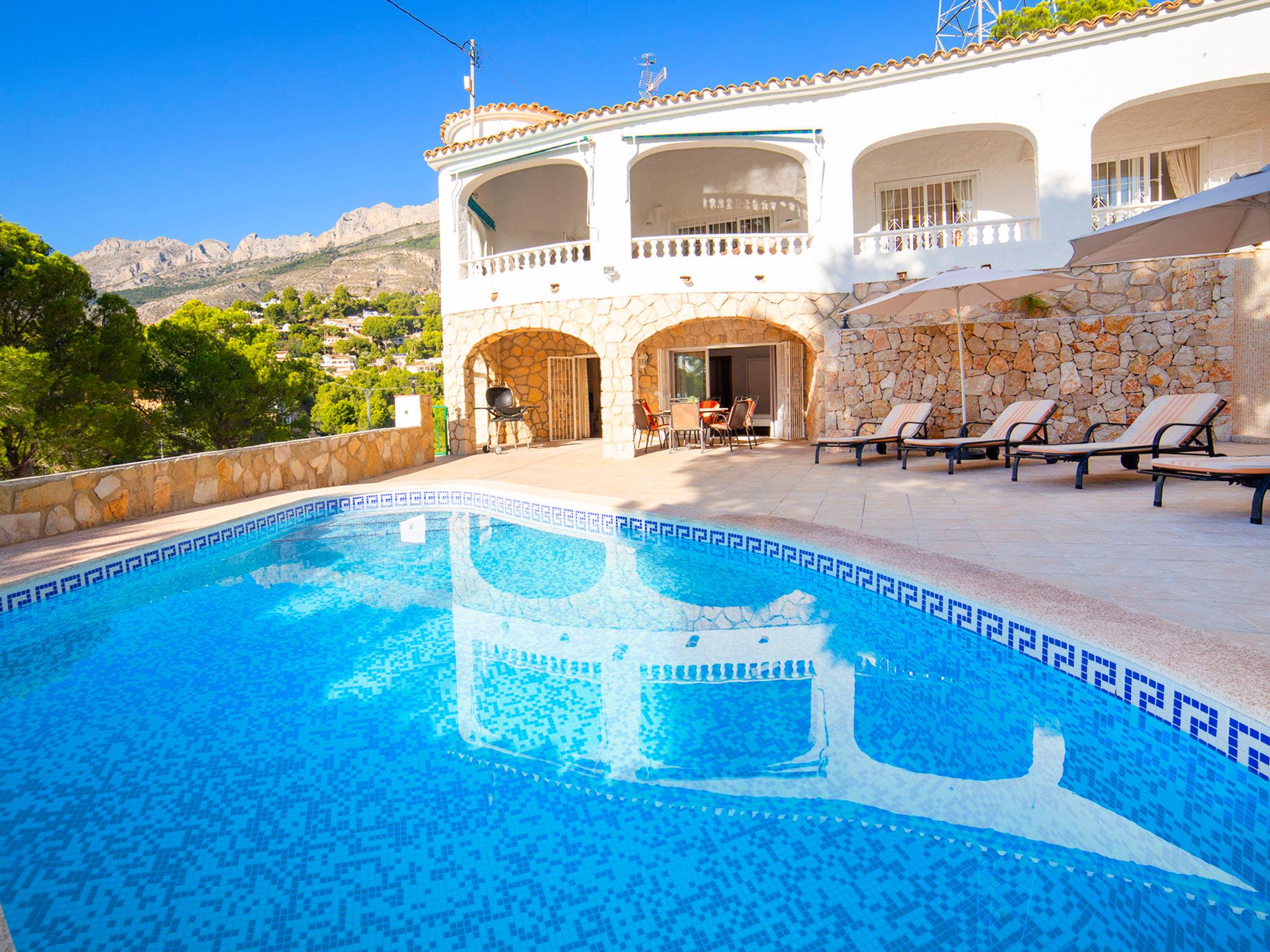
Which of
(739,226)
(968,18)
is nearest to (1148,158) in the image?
(739,226)

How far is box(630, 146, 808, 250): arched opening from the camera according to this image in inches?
539

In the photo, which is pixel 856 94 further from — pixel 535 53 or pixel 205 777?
pixel 535 53

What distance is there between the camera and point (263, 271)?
2864 inches

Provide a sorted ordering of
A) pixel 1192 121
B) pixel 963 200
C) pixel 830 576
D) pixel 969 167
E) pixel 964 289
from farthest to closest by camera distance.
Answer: pixel 963 200
pixel 969 167
pixel 1192 121
pixel 964 289
pixel 830 576

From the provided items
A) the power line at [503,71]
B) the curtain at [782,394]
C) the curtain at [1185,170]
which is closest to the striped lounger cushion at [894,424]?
the curtain at [782,394]

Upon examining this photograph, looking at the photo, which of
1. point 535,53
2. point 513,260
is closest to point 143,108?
point 535,53

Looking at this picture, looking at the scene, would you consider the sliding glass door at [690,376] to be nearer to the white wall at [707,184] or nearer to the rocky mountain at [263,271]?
the white wall at [707,184]

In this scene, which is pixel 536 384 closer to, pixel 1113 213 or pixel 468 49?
pixel 468 49

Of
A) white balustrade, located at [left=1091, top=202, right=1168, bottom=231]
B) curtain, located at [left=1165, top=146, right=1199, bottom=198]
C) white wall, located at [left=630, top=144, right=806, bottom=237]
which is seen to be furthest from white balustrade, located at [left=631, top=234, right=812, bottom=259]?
curtain, located at [left=1165, top=146, right=1199, bottom=198]

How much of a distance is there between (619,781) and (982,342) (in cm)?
1094

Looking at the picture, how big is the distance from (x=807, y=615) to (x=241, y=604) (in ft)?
13.6

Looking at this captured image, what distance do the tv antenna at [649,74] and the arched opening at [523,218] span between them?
16.5 feet

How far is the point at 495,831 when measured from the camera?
2.51 meters

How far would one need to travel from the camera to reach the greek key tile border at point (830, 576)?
269cm
